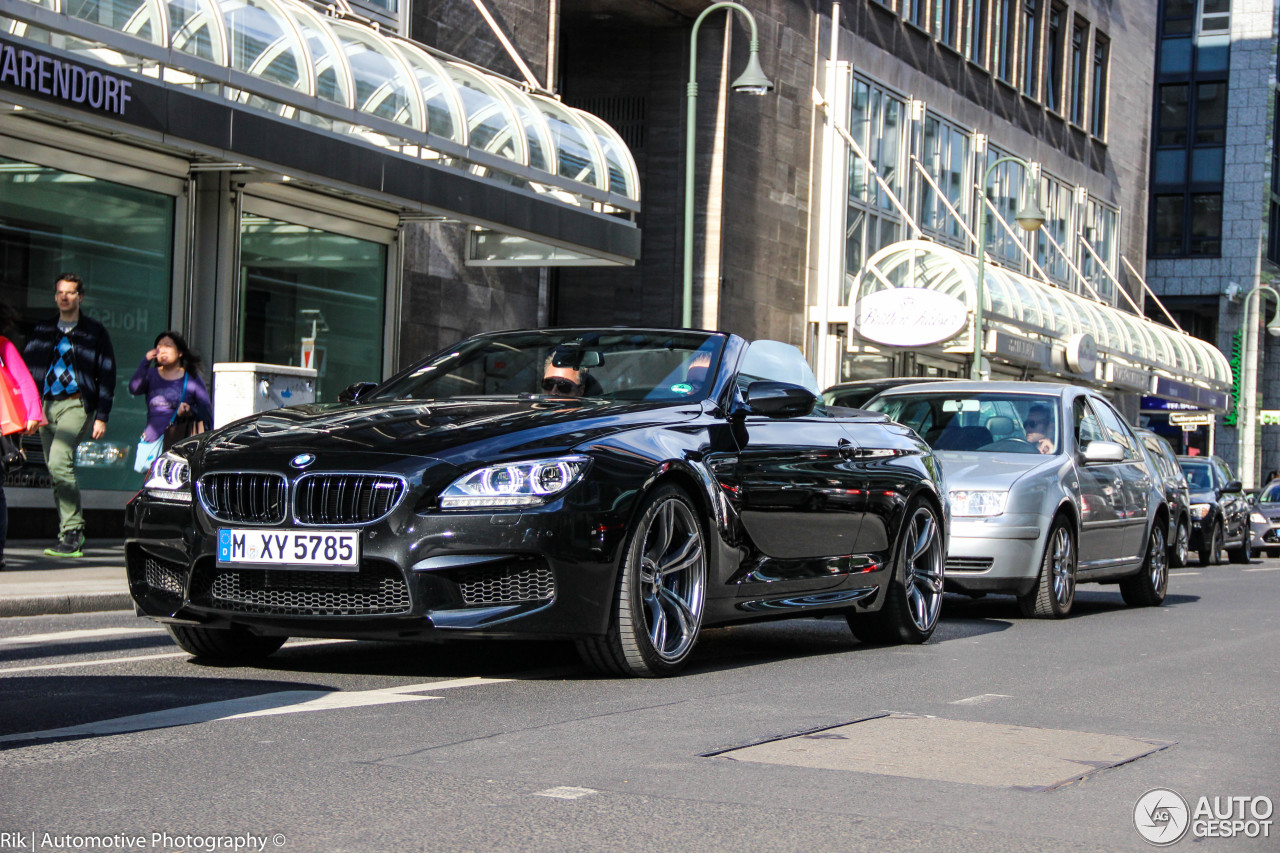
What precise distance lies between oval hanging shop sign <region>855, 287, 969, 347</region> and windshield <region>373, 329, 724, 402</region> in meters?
22.8

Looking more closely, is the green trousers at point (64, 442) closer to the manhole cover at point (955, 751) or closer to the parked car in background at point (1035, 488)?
the parked car in background at point (1035, 488)

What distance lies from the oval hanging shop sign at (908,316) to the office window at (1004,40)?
39.6ft

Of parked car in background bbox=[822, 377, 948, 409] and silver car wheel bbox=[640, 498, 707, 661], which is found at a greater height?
parked car in background bbox=[822, 377, 948, 409]

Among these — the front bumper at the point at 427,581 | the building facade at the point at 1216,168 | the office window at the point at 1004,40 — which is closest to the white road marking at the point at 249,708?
the front bumper at the point at 427,581

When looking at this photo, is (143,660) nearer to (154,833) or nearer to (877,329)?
(154,833)

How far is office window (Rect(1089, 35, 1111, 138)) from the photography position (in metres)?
49.6

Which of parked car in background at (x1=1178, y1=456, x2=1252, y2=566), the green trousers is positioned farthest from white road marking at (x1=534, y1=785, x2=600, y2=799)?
parked car in background at (x1=1178, y1=456, x2=1252, y2=566)

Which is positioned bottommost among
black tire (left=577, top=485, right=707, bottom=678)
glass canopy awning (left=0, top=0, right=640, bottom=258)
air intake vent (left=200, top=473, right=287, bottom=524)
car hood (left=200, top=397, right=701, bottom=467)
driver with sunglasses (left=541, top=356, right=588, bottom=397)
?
black tire (left=577, top=485, right=707, bottom=678)

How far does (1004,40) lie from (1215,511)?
18.5 metres

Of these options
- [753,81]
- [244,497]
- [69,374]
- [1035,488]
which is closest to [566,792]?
[244,497]

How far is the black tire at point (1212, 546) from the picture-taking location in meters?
27.4

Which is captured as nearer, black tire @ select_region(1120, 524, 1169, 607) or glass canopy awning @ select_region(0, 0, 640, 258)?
glass canopy awning @ select_region(0, 0, 640, 258)

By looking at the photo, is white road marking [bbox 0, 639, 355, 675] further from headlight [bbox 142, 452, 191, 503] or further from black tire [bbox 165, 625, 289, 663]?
headlight [bbox 142, 452, 191, 503]

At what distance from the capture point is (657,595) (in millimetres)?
7227
